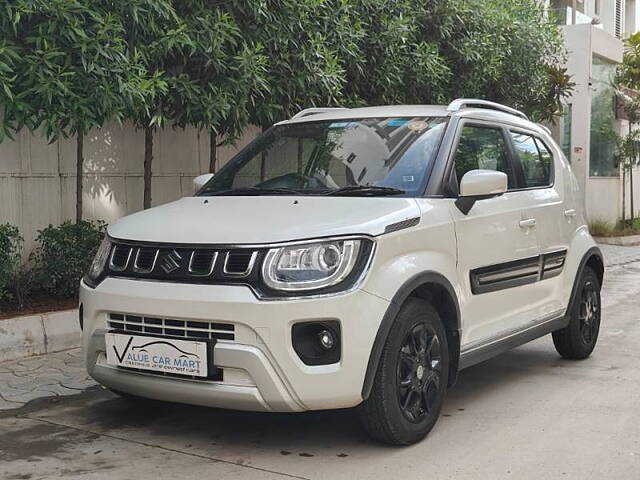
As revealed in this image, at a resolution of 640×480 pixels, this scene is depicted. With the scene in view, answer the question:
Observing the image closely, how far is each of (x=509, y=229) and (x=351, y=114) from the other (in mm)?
1241

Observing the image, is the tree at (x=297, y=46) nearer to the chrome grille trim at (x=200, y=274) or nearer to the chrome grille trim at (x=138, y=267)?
the chrome grille trim at (x=138, y=267)

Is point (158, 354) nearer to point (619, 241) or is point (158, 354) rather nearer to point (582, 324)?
point (582, 324)

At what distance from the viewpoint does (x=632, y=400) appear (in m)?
5.36

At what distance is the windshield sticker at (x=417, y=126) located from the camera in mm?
5070

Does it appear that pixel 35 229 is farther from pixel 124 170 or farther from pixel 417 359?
pixel 417 359

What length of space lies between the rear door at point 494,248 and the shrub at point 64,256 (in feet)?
12.0

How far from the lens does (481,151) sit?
5320 millimetres

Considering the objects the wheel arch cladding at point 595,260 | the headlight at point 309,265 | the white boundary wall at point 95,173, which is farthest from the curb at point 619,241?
the headlight at point 309,265

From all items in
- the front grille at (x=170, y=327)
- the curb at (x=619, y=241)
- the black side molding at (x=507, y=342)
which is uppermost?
the front grille at (x=170, y=327)

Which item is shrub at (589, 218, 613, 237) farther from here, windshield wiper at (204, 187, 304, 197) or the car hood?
the car hood


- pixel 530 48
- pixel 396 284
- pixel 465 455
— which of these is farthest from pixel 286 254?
pixel 530 48

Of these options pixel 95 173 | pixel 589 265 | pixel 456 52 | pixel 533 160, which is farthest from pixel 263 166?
pixel 456 52

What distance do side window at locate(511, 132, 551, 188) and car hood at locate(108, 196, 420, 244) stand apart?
5.33 feet

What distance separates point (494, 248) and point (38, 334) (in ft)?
11.6
